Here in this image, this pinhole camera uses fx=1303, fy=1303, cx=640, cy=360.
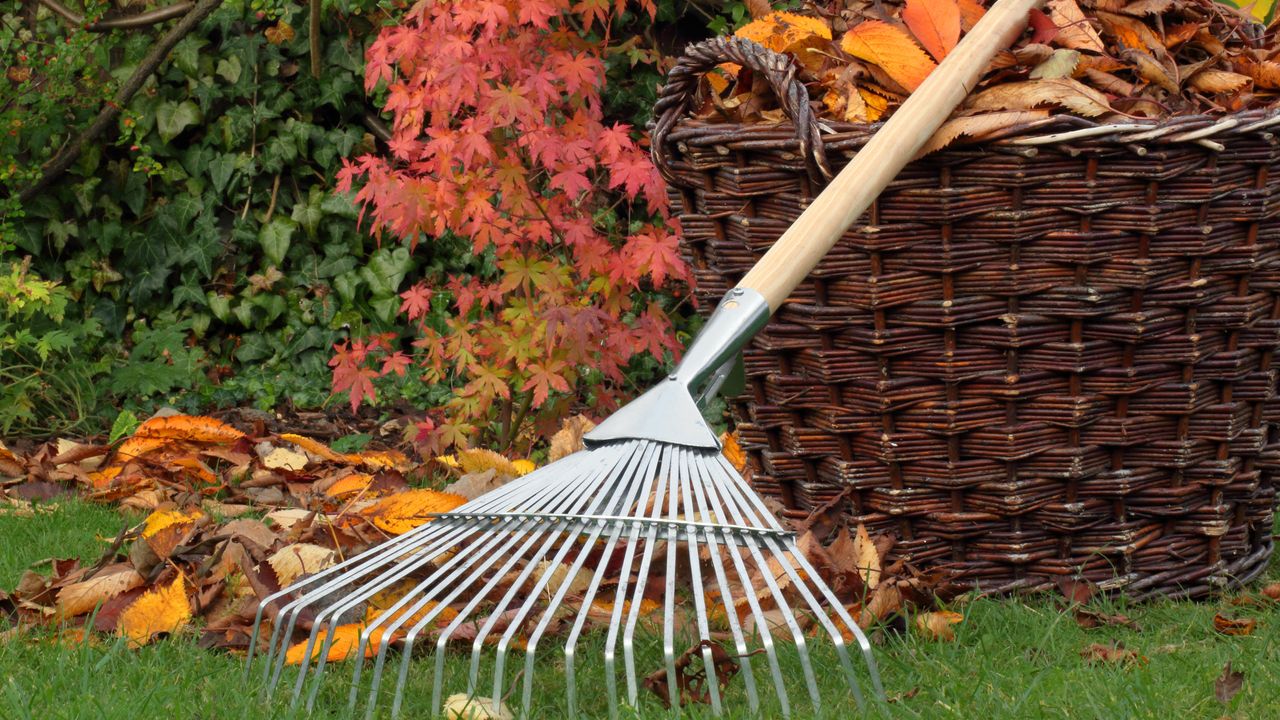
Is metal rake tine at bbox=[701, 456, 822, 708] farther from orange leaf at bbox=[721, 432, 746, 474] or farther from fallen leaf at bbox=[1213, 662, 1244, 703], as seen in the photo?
orange leaf at bbox=[721, 432, 746, 474]

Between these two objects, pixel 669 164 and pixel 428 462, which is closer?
pixel 669 164

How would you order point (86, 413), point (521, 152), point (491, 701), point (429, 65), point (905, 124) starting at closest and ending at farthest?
point (491, 701), point (905, 124), point (429, 65), point (521, 152), point (86, 413)

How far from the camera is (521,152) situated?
3.15 metres

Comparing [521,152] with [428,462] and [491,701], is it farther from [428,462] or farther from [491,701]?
[491,701]

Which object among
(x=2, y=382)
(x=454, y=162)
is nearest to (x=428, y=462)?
(x=454, y=162)

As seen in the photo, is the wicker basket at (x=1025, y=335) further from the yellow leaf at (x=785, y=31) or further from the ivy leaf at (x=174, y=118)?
the ivy leaf at (x=174, y=118)

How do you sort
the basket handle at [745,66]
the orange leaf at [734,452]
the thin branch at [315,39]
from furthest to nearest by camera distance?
the thin branch at [315,39], the orange leaf at [734,452], the basket handle at [745,66]

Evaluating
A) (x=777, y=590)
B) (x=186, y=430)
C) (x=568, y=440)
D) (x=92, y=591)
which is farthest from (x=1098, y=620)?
(x=186, y=430)

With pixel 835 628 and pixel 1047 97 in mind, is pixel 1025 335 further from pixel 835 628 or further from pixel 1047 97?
pixel 835 628

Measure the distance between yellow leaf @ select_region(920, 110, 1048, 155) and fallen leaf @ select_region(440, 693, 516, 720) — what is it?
0.93m

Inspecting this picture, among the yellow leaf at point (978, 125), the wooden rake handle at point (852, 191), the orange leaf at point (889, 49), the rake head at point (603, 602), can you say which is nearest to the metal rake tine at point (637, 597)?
the rake head at point (603, 602)

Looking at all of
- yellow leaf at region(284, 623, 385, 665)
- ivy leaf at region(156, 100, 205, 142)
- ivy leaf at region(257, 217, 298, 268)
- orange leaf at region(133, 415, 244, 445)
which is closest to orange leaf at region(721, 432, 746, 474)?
yellow leaf at region(284, 623, 385, 665)

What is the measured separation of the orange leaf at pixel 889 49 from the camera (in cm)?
197

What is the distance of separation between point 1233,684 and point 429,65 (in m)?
2.06
